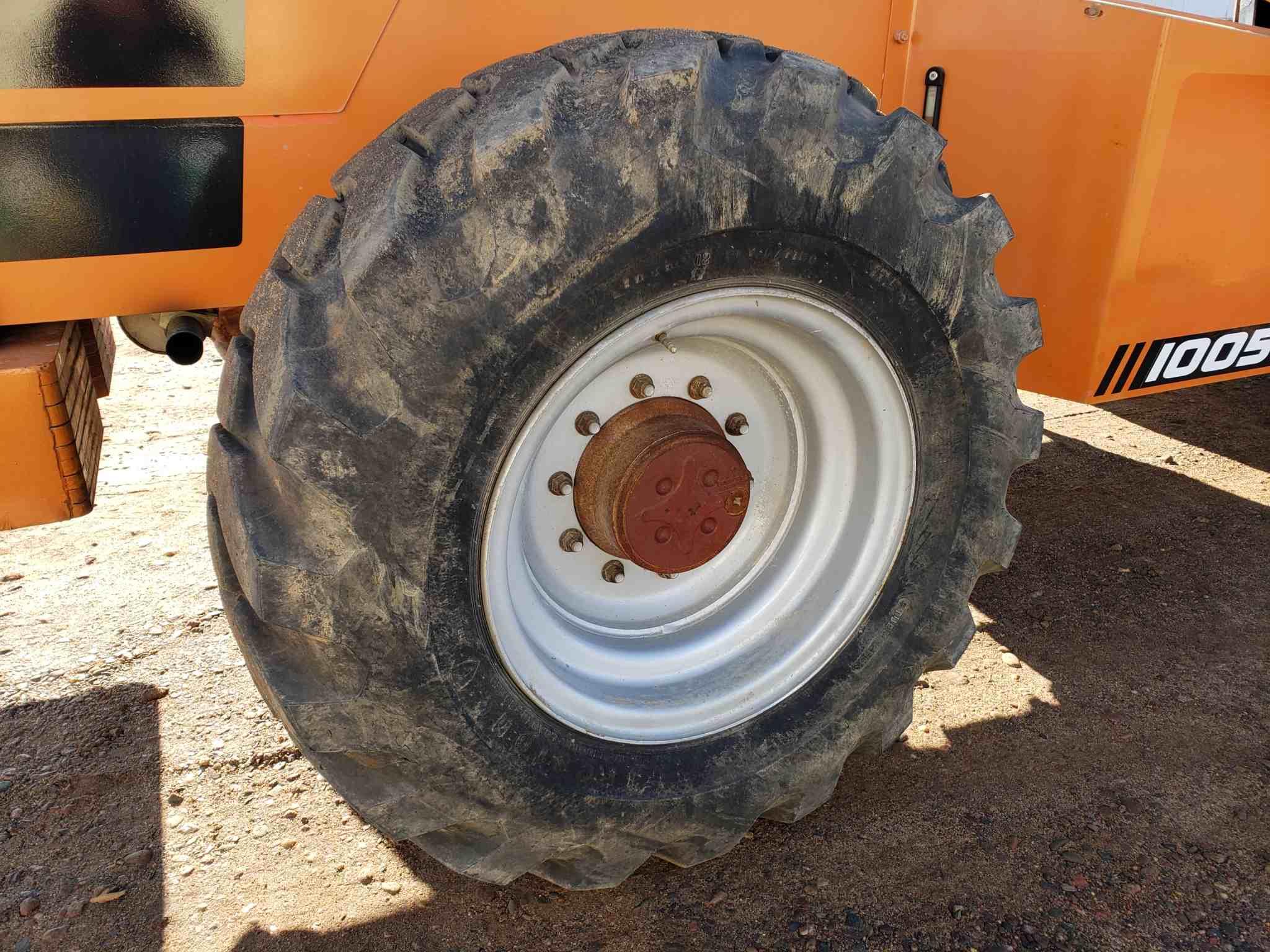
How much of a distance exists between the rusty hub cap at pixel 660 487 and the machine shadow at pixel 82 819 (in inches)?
48.8

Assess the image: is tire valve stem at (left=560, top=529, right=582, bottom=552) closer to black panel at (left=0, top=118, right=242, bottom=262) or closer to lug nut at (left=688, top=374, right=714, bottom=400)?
lug nut at (left=688, top=374, right=714, bottom=400)

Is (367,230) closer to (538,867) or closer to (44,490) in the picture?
(44,490)

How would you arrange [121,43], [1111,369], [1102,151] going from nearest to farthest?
[121,43] → [1102,151] → [1111,369]

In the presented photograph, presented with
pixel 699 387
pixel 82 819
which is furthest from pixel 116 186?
pixel 82 819

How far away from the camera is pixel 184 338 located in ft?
6.12

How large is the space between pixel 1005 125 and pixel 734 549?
1191 mm

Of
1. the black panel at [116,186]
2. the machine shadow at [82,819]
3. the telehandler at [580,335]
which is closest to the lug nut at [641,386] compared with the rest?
the telehandler at [580,335]

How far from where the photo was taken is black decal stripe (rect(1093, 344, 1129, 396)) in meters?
2.58

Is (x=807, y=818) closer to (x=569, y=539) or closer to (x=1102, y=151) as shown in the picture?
(x=569, y=539)

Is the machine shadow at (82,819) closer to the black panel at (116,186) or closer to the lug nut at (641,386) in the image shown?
the black panel at (116,186)

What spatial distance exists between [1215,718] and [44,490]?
9.02 feet

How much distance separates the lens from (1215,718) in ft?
8.78

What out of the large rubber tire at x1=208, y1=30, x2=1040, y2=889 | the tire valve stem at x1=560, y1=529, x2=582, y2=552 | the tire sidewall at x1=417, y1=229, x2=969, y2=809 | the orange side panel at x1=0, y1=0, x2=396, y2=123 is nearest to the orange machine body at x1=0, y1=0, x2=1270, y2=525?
the orange side panel at x1=0, y1=0, x2=396, y2=123

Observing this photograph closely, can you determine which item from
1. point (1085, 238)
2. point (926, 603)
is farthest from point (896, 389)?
point (1085, 238)
